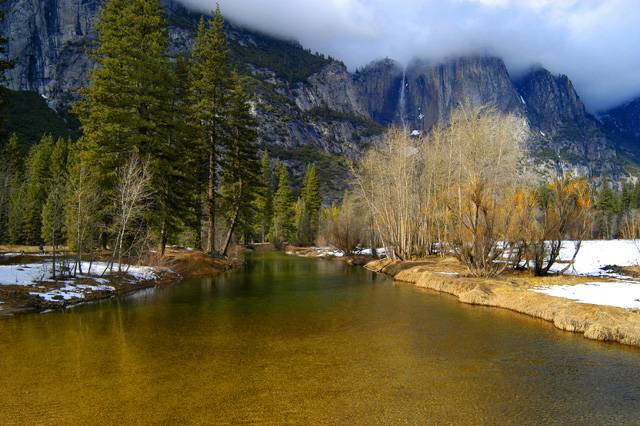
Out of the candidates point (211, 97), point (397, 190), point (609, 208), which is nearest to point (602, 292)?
point (397, 190)

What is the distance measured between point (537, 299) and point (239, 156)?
2868 centimetres

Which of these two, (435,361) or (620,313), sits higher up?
(620,313)

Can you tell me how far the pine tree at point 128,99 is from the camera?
27094 millimetres

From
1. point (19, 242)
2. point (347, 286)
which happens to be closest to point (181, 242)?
point (19, 242)

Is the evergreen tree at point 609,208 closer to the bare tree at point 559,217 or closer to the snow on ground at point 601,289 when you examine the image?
the snow on ground at point 601,289

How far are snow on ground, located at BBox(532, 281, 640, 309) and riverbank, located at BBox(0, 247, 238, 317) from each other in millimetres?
19480

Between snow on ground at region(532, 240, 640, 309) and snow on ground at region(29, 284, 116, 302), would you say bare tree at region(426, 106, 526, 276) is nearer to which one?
snow on ground at region(532, 240, 640, 309)

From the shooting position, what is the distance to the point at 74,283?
20.4m

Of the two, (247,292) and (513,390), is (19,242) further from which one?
(513,390)

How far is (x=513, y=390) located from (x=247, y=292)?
15.8m

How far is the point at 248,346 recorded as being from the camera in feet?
39.9

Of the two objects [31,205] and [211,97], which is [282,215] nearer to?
[31,205]

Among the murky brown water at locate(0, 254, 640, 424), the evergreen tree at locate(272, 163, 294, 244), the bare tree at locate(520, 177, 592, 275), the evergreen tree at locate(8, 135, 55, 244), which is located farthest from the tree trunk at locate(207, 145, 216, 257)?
the evergreen tree at locate(272, 163, 294, 244)

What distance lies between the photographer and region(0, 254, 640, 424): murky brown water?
25.7 ft
